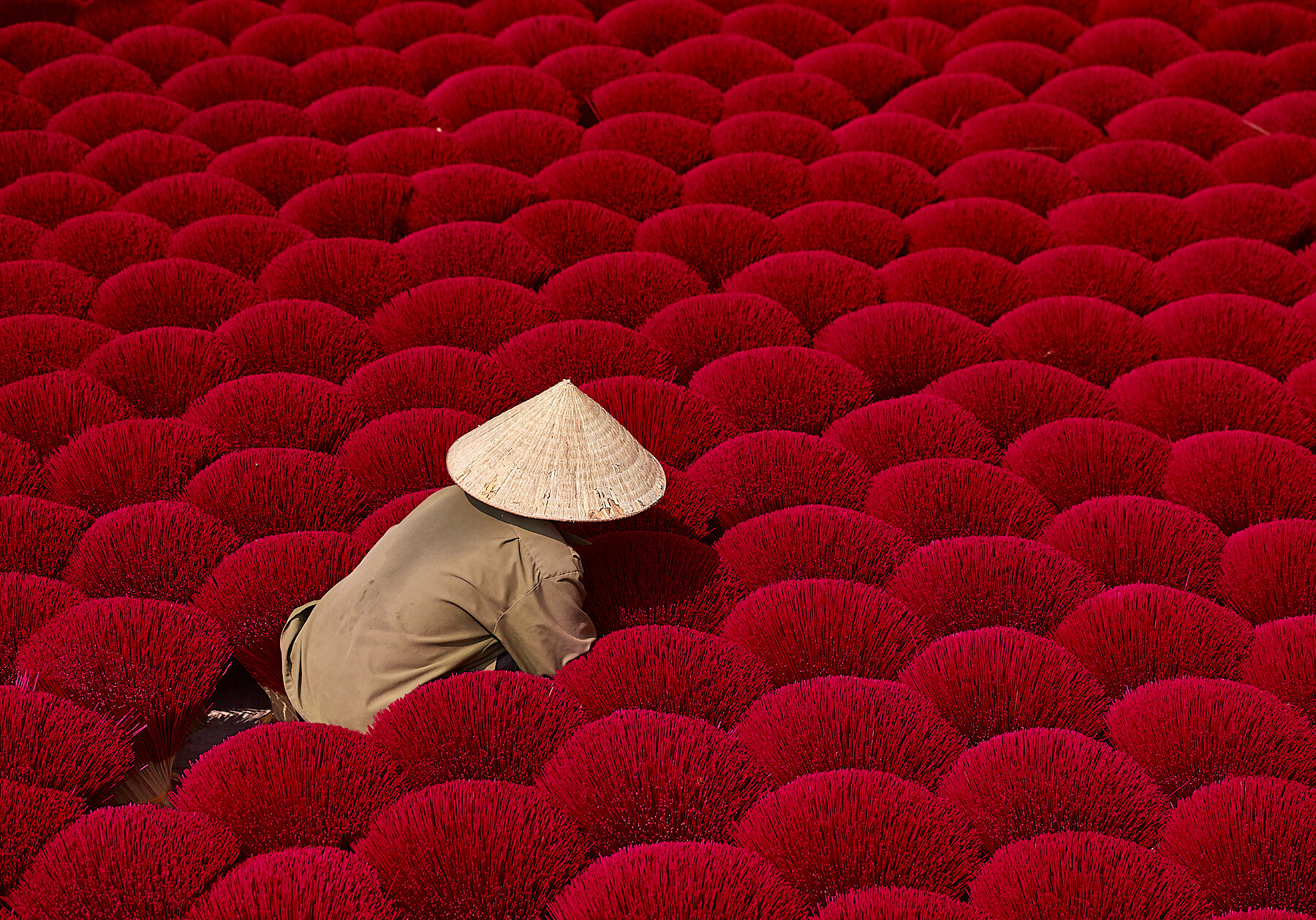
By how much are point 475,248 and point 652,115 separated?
47 cm

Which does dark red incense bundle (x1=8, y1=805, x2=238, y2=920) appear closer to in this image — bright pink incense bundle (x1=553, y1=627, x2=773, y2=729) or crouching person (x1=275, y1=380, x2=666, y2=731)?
crouching person (x1=275, y1=380, x2=666, y2=731)

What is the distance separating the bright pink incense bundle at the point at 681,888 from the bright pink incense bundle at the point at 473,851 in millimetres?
24

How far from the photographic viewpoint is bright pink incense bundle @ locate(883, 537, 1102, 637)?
111 centimetres

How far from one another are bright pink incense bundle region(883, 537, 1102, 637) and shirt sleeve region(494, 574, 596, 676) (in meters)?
0.32

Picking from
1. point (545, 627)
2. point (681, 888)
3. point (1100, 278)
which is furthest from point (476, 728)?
point (1100, 278)

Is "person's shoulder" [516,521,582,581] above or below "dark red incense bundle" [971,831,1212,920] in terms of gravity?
above

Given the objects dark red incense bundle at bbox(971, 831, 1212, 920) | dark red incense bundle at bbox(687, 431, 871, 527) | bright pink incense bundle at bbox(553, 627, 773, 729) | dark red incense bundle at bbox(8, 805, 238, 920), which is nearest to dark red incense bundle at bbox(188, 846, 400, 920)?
dark red incense bundle at bbox(8, 805, 238, 920)

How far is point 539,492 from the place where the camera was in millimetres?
1016

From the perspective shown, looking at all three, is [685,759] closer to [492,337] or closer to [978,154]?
[492,337]

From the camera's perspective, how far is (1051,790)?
925mm

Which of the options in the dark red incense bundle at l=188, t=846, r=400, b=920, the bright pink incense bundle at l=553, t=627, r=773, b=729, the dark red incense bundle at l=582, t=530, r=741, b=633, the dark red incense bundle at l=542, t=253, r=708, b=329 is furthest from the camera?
the dark red incense bundle at l=542, t=253, r=708, b=329

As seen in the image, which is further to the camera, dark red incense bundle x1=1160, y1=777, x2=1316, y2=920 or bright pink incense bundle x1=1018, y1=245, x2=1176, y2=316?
bright pink incense bundle x1=1018, y1=245, x2=1176, y2=316

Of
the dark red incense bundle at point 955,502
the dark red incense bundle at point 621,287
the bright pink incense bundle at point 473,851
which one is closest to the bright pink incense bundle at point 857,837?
the bright pink incense bundle at point 473,851

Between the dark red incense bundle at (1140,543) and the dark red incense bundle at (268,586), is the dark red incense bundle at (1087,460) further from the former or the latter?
the dark red incense bundle at (268,586)
